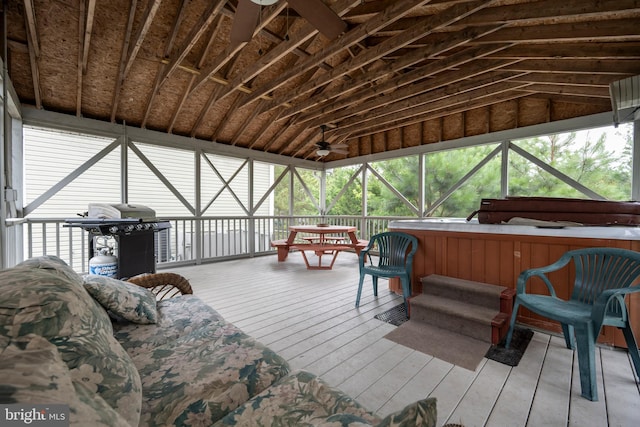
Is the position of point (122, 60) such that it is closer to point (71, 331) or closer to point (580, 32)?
point (71, 331)

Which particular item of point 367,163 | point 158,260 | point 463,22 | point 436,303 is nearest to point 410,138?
point 367,163

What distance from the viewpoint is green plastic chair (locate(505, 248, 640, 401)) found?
63.9 inches

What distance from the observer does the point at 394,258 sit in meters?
3.35

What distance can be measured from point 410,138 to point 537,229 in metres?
4.46

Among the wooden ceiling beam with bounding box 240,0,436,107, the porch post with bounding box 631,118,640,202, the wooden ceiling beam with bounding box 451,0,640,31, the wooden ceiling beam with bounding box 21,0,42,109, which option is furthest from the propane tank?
the porch post with bounding box 631,118,640,202

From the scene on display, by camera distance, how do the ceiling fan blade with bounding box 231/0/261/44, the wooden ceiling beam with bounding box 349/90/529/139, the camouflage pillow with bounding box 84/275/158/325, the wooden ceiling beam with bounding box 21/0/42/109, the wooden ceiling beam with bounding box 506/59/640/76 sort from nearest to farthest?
the camouflage pillow with bounding box 84/275/158/325
the ceiling fan blade with bounding box 231/0/261/44
the wooden ceiling beam with bounding box 21/0/42/109
the wooden ceiling beam with bounding box 506/59/640/76
the wooden ceiling beam with bounding box 349/90/529/139

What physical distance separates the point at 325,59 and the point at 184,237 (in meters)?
4.47

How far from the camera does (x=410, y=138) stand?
6500 mm

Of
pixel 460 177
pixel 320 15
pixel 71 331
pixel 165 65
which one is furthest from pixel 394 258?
pixel 460 177

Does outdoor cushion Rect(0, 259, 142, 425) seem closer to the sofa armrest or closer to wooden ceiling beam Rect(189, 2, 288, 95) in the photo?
the sofa armrest

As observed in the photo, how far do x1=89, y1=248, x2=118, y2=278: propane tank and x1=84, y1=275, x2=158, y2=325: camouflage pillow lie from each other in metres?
1.83

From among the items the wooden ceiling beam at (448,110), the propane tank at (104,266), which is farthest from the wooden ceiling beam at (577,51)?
the propane tank at (104,266)

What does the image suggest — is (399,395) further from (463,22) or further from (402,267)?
(463,22)

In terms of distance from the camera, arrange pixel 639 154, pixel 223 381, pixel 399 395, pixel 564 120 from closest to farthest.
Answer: pixel 223 381 → pixel 399 395 → pixel 639 154 → pixel 564 120
